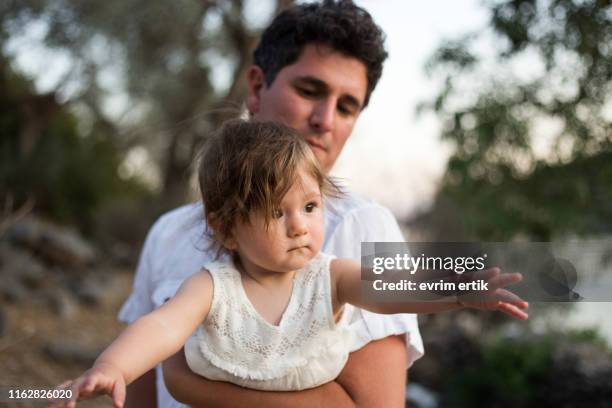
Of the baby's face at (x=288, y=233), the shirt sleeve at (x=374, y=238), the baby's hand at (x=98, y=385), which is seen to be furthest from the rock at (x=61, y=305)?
the baby's hand at (x=98, y=385)

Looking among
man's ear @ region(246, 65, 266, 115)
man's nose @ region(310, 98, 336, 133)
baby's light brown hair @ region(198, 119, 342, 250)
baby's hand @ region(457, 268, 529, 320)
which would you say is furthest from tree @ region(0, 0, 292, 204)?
baby's hand @ region(457, 268, 529, 320)

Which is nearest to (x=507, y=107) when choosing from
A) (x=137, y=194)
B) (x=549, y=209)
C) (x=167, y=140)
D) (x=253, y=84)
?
(x=549, y=209)

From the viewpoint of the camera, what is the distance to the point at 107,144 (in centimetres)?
1238

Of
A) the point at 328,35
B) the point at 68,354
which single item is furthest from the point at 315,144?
the point at 68,354

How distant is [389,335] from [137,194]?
13527 millimetres

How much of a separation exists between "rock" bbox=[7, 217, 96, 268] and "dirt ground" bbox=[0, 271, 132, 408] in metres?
0.89

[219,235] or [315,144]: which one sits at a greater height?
[315,144]

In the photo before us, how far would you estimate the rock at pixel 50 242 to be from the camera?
9.45 meters

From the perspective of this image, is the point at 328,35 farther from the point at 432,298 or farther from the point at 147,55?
the point at 147,55

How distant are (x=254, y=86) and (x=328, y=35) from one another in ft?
1.45

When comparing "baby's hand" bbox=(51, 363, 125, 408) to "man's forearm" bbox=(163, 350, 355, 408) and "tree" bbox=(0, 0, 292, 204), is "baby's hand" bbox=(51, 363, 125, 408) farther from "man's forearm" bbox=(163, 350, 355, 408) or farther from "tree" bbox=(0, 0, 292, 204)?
"tree" bbox=(0, 0, 292, 204)

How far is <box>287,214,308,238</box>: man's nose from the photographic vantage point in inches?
62.0

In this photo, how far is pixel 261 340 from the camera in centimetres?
161

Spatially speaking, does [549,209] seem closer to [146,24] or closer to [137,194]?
[146,24]
